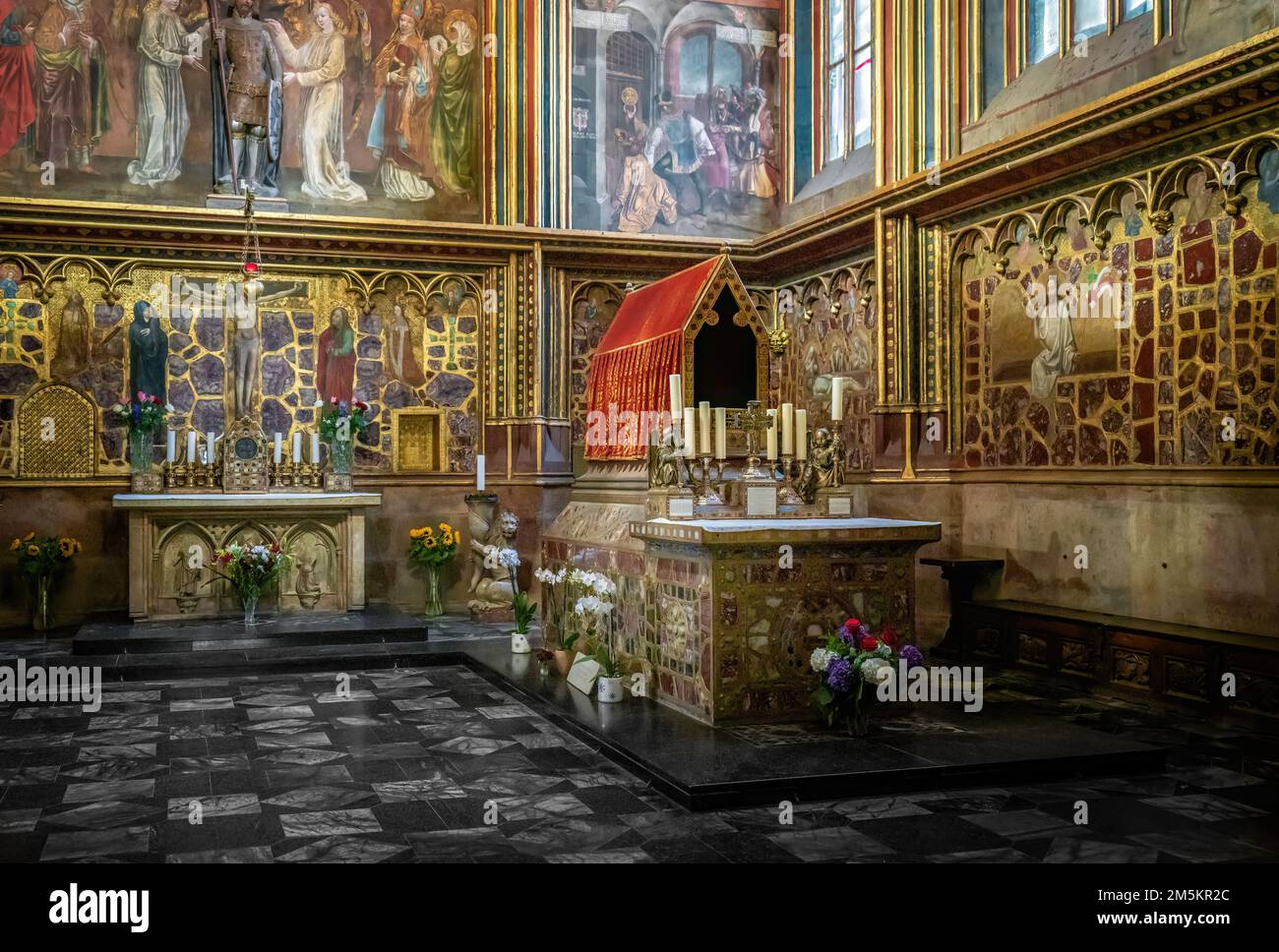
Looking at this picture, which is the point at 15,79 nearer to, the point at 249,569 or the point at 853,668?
the point at 249,569

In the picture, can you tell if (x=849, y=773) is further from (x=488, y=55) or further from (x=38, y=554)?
(x=488, y=55)

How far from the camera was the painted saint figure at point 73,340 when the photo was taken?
44.1 ft

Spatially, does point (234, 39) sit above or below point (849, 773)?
above

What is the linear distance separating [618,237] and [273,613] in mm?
5879

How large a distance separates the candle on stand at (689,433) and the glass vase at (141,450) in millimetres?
6761

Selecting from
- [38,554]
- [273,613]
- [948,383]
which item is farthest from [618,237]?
[38,554]

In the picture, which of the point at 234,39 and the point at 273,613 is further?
the point at 234,39

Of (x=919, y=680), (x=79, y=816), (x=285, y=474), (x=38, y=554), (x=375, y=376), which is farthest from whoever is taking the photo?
(x=375, y=376)

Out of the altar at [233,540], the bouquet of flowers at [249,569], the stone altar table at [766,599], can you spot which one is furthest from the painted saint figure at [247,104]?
the stone altar table at [766,599]

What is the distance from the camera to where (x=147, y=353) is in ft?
45.0

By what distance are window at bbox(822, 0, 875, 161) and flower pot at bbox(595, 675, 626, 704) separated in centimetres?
765

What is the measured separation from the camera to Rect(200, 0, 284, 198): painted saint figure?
13.9 m

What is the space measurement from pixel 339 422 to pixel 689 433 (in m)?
6.22

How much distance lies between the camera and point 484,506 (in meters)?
13.9
